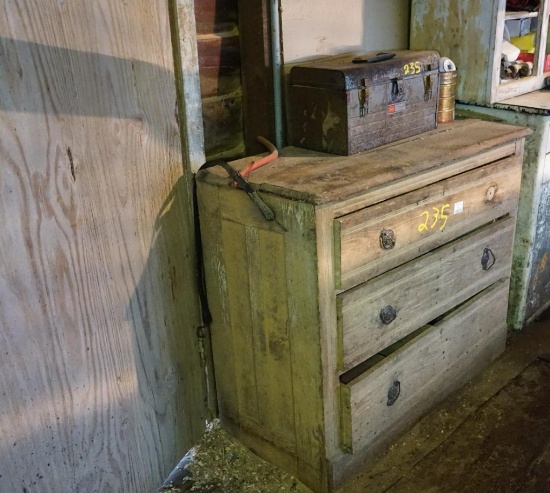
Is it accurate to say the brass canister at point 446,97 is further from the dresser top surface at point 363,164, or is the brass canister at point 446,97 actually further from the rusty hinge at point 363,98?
the rusty hinge at point 363,98

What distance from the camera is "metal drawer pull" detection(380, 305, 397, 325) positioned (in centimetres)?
168

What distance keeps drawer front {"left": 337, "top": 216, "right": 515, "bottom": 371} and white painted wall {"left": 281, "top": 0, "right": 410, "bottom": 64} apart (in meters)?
0.78

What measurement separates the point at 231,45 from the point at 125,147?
1.75 ft

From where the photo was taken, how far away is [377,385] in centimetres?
173

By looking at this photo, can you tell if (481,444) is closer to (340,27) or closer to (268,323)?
(268,323)

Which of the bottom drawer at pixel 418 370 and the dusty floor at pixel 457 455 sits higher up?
the bottom drawer at pixel 418 370

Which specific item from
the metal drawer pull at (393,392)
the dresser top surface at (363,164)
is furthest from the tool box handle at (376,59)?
the metal drawer pull at (393,392)

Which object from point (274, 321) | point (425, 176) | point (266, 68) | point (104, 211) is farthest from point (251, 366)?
point (266, 68)

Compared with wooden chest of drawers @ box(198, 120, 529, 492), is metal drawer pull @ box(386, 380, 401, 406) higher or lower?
lower

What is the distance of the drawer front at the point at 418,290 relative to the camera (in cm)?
162

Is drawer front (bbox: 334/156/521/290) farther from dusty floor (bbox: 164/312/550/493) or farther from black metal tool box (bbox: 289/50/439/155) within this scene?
dusty floor (bbox: 164/312/550/493)

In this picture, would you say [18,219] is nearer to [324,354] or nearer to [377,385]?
[324,354]

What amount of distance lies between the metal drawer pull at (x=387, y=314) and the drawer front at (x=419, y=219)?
0.11 m

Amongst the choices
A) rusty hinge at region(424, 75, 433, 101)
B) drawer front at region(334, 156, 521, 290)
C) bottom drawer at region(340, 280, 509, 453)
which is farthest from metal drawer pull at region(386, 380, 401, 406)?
rusty hinge at region(424, 75, 433, 101)
